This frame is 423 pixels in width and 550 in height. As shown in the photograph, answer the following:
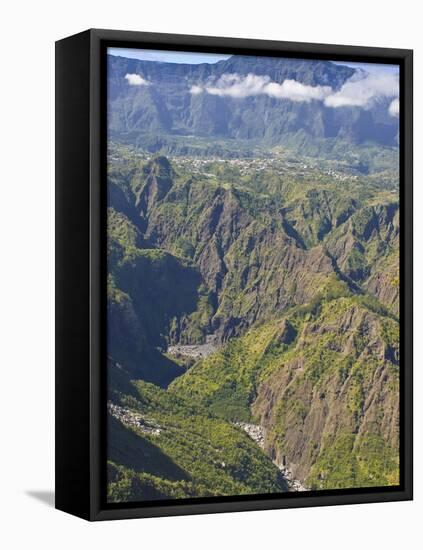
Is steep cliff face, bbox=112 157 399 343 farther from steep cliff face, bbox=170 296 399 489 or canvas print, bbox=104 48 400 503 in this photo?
steep cliff face, bbox=170 296 399 489

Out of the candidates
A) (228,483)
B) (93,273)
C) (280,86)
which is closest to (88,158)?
(93,273)

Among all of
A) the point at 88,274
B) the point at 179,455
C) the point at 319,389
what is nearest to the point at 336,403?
the point at 319,389

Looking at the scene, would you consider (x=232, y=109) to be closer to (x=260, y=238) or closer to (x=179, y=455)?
(x=260, y=238)

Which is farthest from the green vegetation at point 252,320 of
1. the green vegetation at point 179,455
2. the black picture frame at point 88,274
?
the black picture frame at point 88,274

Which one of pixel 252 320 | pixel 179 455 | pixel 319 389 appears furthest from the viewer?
pixel 319 389

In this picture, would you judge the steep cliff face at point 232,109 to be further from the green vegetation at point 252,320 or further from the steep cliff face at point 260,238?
the steep cliff face at point 260,238
